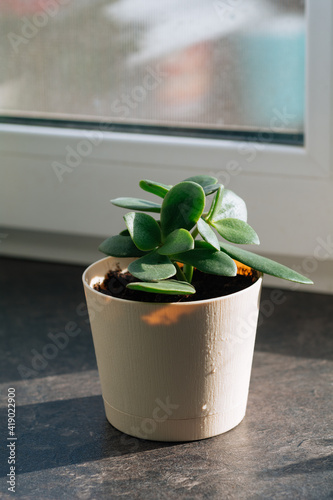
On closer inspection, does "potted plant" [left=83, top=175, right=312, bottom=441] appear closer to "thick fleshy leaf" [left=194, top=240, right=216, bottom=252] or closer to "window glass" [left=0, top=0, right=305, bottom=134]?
"thick fleshy leaf" [left=194, top=240, right=216, bottom=252]

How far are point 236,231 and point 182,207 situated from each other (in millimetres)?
72

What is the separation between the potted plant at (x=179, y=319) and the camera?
68 centimetres

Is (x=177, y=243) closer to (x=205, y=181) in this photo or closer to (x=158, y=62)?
(x=205, y=181)

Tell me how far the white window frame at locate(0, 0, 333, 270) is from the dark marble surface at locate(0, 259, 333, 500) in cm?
17

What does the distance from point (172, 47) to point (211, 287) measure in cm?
57

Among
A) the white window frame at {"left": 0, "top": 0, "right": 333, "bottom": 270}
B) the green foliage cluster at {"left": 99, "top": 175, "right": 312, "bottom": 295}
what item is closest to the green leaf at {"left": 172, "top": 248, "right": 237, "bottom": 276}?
the green foliage cluster at {"left": 99, "top": 175, "right": 312, "bottom": 295}

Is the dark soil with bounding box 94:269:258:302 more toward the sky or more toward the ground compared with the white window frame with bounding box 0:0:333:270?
more toward the ground

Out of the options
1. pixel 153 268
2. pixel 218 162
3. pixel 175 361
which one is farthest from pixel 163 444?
pixel 218 162

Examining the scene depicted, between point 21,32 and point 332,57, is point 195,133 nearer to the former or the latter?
point 332,57

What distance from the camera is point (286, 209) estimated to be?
1117mm

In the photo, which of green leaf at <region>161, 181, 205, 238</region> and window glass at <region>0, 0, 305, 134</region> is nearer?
green leaf at <region>161, 181, 205, 238</region>

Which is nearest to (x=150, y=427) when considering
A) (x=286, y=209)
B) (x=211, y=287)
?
(x=211, y=287)

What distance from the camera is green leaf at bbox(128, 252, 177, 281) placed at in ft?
2.15

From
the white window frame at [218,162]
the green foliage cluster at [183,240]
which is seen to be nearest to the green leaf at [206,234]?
the green foliage cluster at [183,240]
